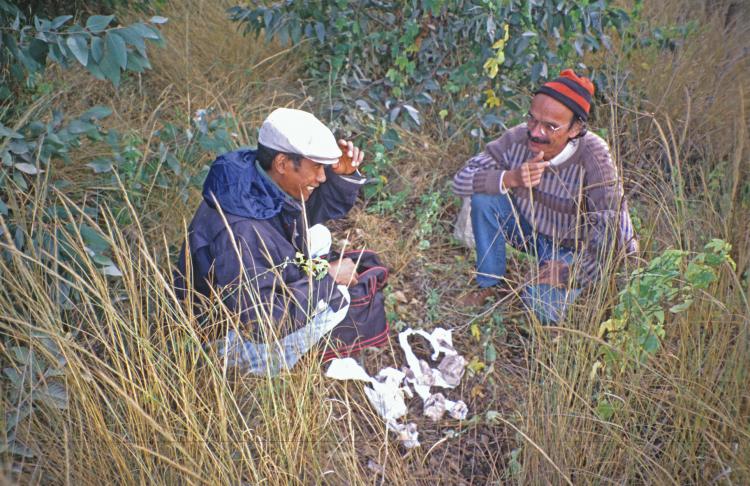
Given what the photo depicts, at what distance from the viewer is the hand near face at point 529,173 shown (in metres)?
3.42

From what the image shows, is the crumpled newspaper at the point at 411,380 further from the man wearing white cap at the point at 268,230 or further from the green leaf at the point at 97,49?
the green leaf at the point at 97,49

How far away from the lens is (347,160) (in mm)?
3385

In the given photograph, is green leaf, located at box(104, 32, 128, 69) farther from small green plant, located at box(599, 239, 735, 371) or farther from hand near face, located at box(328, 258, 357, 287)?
small green plant, located at box(599, 239, 735, 371)

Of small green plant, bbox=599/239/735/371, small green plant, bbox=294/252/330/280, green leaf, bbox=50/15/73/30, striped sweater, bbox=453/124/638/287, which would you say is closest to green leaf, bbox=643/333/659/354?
small green plant, bbox=599/239/735/371

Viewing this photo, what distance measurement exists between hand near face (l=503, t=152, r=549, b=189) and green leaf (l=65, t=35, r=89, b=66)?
1866 mm

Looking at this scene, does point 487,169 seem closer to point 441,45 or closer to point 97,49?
point 441,45

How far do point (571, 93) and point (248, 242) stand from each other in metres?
1.56

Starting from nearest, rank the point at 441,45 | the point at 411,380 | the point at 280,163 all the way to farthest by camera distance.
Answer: the point at 280,163 < the point at 411,380 < the point at 441,45

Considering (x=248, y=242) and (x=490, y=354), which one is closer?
(x=248, y=242)

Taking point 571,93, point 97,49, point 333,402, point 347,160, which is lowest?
point 333,402

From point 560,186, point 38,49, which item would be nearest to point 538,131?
point 560,186

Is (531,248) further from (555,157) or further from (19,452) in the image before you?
(19,452)

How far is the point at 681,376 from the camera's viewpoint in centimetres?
231

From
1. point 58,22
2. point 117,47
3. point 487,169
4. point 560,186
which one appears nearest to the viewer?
point 117,47
